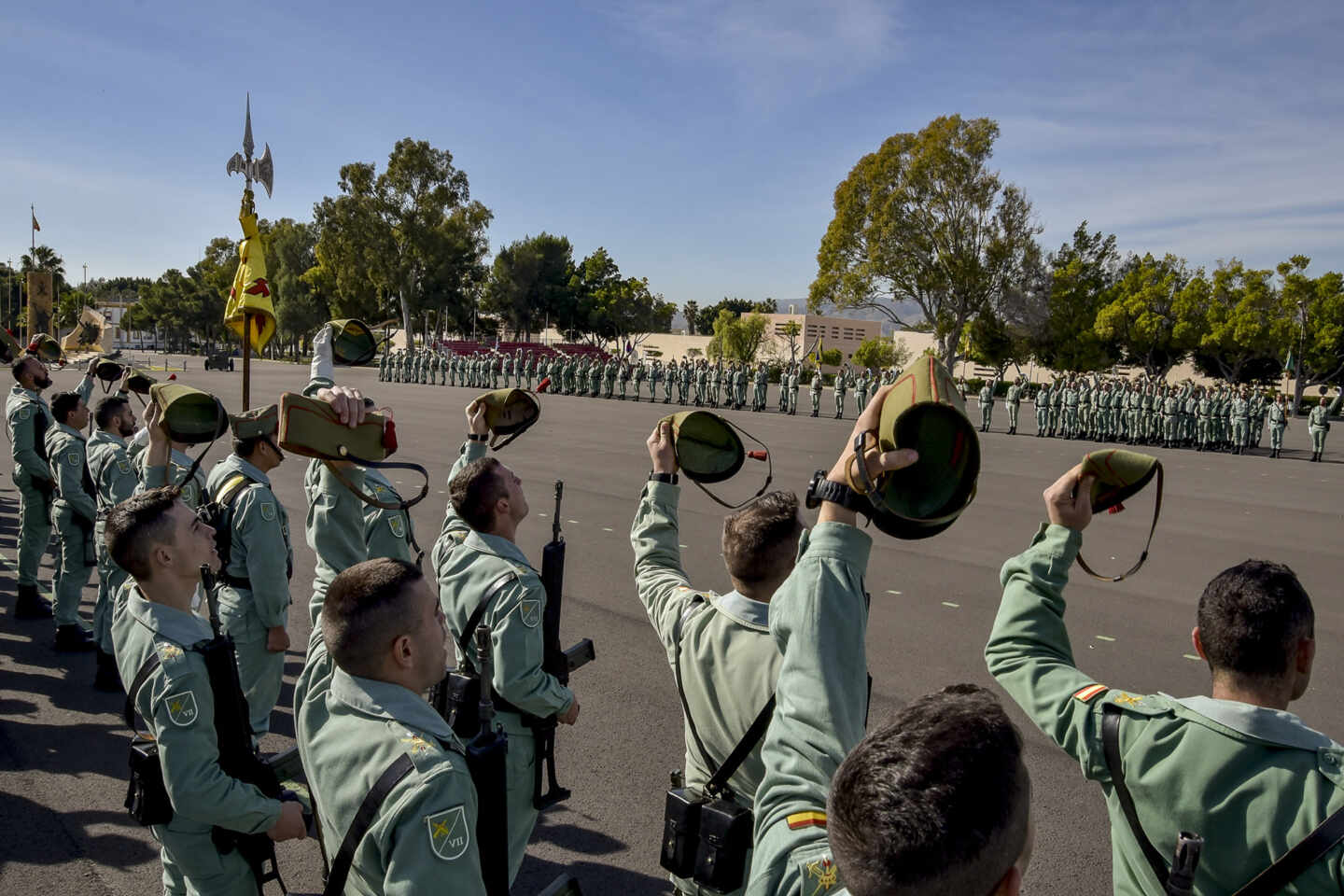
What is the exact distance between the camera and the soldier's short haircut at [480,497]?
336 cm

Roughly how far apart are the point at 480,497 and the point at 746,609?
1.24m

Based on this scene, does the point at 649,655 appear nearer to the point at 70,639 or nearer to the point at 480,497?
the point at 480,497

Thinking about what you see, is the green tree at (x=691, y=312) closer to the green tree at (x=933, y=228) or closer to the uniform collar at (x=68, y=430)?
the green tree at (x=933, y=228)

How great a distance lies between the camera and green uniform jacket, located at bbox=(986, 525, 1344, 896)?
1882 millimetres

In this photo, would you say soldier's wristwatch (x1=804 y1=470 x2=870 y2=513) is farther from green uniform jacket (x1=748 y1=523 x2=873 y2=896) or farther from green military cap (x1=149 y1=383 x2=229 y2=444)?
green military cap (x1=149 y1=383 x2=229 y2=444)

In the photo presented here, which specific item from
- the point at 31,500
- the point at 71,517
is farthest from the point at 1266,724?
the point at 31,500

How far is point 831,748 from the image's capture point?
1654 millimetres

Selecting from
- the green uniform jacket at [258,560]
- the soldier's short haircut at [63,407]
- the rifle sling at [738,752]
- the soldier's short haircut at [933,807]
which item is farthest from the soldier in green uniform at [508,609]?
the soldier's short haircut at [63,407]

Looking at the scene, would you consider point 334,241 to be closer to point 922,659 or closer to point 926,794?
point 922,659

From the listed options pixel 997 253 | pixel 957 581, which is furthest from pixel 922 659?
pixel 997 253

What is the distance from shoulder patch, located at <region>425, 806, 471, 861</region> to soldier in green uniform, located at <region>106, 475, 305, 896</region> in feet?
3.30

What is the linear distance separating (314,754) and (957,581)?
7800 mm

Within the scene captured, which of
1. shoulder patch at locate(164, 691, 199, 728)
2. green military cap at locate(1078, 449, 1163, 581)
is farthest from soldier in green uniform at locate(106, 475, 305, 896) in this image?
green military cap at locate(1078, 449, 1163, 581)

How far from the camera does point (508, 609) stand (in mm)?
3098
